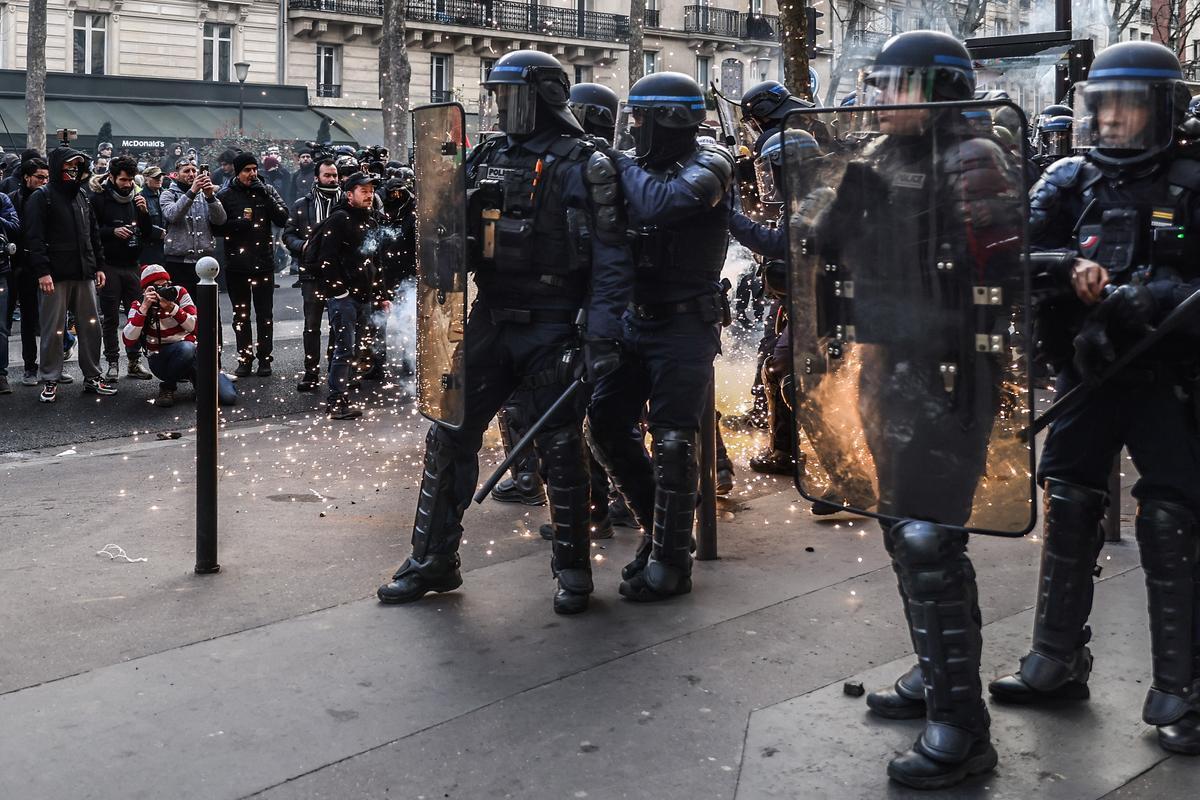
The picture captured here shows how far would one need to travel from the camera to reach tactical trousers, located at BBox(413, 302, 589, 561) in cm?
490

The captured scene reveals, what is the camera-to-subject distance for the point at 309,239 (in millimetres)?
10352

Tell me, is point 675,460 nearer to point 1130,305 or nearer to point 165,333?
point 1130,305

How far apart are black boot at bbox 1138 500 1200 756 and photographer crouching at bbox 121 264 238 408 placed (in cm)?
721

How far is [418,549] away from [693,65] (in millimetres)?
43298

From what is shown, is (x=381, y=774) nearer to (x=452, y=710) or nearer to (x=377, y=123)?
(x=452, y=710)

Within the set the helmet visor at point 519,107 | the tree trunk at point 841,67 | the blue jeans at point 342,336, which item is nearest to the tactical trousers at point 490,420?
the helmet visor at point 519,107

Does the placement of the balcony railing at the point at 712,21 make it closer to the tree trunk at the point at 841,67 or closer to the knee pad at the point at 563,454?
the tree trunk at the point at 841,67

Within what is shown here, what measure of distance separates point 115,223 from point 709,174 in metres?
7.50

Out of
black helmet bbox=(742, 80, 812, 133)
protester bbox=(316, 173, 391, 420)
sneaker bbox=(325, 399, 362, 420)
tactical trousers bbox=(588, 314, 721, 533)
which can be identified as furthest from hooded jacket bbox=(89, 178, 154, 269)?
tactical trousers bbox=(588, 314, 721, 533)

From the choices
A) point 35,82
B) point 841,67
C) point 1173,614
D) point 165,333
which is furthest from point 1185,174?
point 841,67

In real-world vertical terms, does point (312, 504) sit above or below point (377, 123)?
below

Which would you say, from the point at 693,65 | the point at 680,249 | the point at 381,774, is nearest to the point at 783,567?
the point at 680,249

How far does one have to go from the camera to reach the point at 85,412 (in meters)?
9.35

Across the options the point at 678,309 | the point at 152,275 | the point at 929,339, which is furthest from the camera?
the point at 152,275
